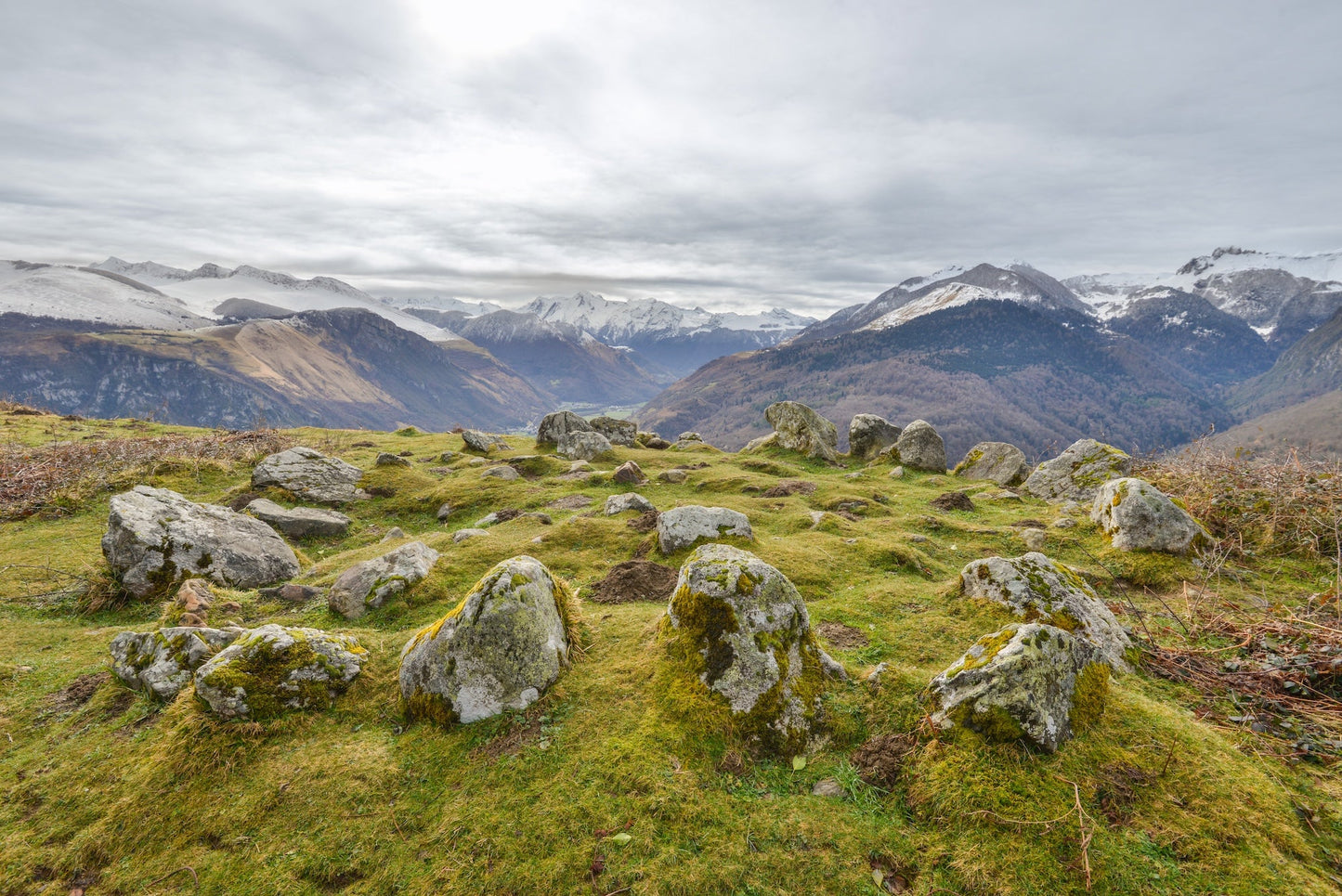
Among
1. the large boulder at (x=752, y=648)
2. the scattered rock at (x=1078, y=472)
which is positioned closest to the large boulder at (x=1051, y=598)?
the large boulder at (x=752, y=648)

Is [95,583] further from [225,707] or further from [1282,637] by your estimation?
[1282,637]

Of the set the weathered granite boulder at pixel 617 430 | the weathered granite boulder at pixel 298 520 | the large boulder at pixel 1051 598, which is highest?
the large boulder at pixel 1051 598

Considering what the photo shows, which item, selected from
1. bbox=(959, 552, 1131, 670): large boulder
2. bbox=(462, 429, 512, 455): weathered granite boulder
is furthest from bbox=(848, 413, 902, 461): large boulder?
bbox=(959, 552, 1131, 670): large boulder

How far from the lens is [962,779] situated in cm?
638

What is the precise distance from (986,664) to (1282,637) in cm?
673

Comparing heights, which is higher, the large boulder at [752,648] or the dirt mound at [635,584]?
the large boulder at [752,648]

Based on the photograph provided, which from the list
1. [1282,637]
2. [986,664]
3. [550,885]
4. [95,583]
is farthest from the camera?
[95,583]

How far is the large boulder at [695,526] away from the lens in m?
15.5

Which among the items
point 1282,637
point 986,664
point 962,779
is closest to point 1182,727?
point 986,664

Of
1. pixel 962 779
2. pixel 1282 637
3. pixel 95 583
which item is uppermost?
pixel 1282 637

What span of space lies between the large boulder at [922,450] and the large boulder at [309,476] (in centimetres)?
3242

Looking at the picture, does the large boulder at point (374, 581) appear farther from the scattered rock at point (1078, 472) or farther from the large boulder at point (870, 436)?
the large boulder at point (870, 436)

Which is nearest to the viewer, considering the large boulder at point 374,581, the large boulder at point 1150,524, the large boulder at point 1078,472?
the large boulder at point 374,581

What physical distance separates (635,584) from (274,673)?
24.4 feet
